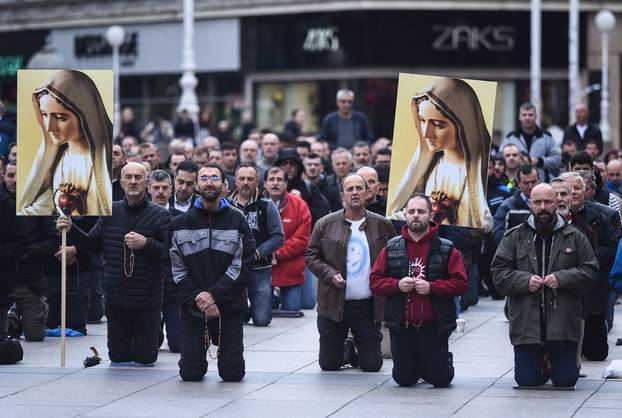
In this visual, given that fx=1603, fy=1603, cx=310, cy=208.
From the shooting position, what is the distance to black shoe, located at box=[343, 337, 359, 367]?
46.1ft

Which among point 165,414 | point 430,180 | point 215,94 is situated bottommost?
point 165,414

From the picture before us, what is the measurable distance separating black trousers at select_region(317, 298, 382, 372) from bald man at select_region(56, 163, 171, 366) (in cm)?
154

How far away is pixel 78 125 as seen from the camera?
14.7 meters

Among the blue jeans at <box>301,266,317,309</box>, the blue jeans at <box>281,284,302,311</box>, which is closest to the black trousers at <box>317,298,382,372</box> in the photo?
the blue jeans at <box>281,284,302,311</box>

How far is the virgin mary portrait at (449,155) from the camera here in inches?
555

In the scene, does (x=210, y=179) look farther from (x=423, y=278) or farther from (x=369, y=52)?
(x=369, y=52)

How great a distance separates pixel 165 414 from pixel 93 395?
3.75 ft

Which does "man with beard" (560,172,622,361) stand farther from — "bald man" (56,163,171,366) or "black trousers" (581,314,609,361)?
"bald man" (56,163,171,366)

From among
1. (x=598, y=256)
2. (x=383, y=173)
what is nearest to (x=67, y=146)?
(x=383, y=173)

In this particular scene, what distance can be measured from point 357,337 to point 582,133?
11137 mm

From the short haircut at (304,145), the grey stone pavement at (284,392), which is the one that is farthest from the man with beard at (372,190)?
Answer: the short haircut at (304,145)

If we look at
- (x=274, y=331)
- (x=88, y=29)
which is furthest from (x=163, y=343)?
(x=88, y=29)

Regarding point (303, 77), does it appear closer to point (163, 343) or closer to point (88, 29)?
point (88, 29)

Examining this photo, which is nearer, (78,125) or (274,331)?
(78,125)
